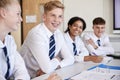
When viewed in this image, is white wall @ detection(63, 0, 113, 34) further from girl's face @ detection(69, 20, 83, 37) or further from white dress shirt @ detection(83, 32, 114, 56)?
girl's face @ detection(69, 20, 83, 37)

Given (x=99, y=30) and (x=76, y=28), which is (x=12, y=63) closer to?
(x=76, y=28)

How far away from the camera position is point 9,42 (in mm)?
1591

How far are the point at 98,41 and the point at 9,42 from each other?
75.8 inches

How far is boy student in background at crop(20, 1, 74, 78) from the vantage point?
190cm

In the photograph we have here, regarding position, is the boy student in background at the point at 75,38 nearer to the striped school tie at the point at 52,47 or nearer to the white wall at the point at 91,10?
the striped school tie at the point at 52,47

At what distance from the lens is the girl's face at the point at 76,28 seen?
2656mm

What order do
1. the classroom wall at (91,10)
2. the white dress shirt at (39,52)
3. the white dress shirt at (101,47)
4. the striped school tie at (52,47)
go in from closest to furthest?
the white dress shirt at (39,52), the striped school tie at (52,47), the white dress shirt at (101,47), the classroom wall at (91,10)

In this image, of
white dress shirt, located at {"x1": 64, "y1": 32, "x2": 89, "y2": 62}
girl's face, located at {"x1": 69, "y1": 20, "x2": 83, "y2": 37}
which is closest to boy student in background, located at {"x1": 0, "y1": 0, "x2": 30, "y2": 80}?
white dress shirt, located at {"x1": 64, "y1": 32, "x2": 89, "y2": 62}

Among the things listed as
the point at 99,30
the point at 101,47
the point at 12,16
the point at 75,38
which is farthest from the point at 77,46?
the point at 12,16

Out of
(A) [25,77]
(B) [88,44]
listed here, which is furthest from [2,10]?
(B) [88,44]

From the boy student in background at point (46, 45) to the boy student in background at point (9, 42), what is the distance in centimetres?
31

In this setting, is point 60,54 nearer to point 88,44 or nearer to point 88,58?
point 88,58

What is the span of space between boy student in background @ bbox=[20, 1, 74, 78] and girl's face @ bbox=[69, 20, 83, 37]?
1.60ft

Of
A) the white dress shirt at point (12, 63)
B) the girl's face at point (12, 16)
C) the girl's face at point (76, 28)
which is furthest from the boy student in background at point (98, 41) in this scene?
the girl's face at point (12, 16)
